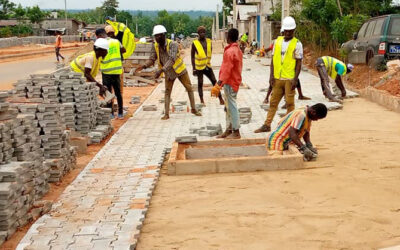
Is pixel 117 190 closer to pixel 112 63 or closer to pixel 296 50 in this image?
pixel 296 50

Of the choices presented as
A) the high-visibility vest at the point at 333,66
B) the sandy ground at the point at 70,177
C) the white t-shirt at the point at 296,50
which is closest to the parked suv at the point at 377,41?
the high-visibility vest at the point at 333,66

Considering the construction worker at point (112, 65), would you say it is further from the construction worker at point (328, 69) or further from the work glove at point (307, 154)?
the work glove at point (307, 154)

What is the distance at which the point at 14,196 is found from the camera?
518cm

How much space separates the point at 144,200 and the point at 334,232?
2.09 metres

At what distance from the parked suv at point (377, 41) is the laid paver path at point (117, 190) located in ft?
12.9

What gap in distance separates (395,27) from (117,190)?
1112cm

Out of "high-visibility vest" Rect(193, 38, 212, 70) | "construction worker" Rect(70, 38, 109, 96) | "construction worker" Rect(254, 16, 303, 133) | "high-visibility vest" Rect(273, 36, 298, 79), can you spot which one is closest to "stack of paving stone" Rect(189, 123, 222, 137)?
"construction worker" Rect(254, 16, 303, 133)

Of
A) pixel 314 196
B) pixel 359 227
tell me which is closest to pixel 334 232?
pixel 359 227

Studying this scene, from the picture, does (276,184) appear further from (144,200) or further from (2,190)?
(2,190)

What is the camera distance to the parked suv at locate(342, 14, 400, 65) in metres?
15.2

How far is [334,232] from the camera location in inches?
191

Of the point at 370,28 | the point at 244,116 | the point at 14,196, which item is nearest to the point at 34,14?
the point at 370,28

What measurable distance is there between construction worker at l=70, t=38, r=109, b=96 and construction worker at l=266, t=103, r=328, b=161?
412 cm

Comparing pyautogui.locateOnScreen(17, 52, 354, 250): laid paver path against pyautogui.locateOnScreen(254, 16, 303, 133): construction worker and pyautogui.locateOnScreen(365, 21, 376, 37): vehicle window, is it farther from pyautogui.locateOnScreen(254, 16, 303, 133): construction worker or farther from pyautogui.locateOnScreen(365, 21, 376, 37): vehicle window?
pyautogui.locateOnScreen(365, 21, 376, 37): vehicle window
